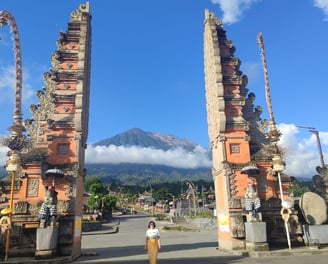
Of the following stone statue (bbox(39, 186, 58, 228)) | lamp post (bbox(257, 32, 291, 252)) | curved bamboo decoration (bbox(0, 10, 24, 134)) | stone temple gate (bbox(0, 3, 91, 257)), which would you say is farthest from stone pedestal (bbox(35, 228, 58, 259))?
lamp post (bbox(257, 32, 291, 252))

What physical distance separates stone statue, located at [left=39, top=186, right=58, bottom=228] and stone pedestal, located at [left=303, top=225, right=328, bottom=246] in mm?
13259

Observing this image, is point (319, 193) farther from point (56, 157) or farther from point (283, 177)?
point (56, 157)

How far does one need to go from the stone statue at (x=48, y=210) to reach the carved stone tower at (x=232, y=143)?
9.14 meters

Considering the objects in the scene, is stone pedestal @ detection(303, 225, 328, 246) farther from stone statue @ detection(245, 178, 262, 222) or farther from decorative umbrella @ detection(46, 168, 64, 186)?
decorative umbrella @ detection(46, 168, 64, 186)

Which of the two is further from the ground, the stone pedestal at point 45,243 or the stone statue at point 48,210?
the stone statue at point 48,210

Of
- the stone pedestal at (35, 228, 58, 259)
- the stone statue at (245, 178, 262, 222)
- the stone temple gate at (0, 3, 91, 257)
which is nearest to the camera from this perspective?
the stone pedestal at (35, 228, 58, 259)

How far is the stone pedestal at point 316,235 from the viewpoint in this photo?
50.1 ft

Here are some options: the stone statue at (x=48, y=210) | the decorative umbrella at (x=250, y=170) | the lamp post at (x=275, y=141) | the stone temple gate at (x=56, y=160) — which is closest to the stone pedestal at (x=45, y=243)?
the stone temple gate at (x=56, y=160)

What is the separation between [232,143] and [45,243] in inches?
444

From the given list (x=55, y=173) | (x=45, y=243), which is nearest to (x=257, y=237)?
(x=45, y=243)

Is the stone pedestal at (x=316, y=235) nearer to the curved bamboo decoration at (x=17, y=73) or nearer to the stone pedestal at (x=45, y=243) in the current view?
the stone pedestal at (x=45, y=243)

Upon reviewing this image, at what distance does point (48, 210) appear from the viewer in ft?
45.7

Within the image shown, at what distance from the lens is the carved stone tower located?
16109 millimetres

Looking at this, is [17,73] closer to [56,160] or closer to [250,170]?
[56,160]
